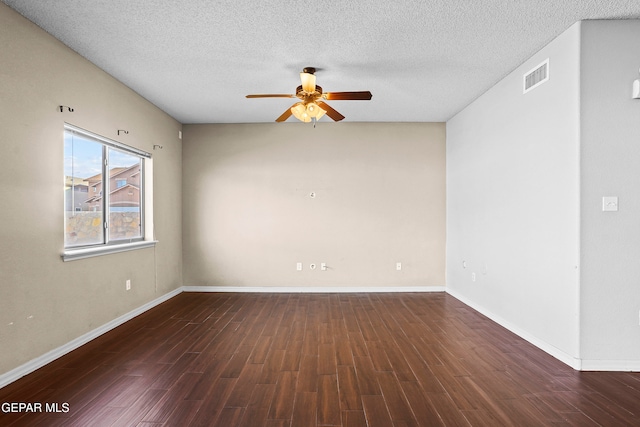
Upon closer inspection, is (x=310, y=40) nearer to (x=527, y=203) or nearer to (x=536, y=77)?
(x=536, y=77)

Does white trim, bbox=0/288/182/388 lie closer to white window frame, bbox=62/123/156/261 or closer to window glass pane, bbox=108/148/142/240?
white window frame, bbox=62/123/156/261

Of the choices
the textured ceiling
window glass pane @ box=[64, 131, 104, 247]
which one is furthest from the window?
the textured ceiling

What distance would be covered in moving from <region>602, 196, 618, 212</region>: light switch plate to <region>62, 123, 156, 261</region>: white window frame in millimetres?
4575

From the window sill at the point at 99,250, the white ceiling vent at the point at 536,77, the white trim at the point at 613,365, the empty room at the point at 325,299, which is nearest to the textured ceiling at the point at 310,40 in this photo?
the empty room at the point at 325,299

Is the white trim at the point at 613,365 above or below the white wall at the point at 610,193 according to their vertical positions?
below

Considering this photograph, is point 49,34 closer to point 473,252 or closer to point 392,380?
point 392,380

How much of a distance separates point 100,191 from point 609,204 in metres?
4.85

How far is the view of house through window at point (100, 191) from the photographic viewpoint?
11.2 ft

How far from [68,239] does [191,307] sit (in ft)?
6.11

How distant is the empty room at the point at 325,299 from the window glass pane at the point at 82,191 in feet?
0.08

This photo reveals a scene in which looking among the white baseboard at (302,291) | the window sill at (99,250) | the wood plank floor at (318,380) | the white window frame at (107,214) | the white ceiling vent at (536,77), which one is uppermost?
the white ceiling vent at (536,77)

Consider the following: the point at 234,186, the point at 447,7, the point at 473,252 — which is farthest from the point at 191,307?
the point at 447,7

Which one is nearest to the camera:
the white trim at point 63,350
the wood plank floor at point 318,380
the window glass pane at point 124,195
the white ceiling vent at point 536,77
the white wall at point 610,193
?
the wood plank floor at point 318,380

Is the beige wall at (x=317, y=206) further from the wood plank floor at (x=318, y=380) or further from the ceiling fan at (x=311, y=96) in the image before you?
the ceiling fan at (x=311, y=96)
